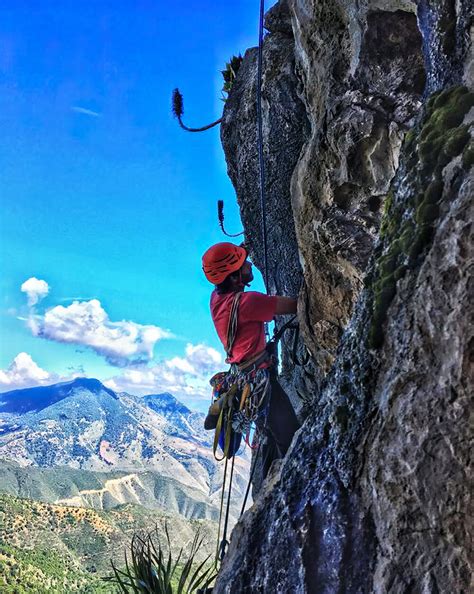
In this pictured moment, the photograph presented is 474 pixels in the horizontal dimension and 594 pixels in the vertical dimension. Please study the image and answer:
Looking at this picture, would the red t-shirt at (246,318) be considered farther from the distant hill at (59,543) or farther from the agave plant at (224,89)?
the distant hill at (59,543)

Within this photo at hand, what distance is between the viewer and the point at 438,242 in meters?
2.71

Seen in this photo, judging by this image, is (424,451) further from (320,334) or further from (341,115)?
(341,115)

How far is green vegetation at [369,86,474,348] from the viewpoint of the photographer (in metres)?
2.90

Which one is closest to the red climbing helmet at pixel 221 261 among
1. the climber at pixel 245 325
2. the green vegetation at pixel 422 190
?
the climber at pixel 245 325

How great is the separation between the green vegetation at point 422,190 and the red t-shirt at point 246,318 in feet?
7.70

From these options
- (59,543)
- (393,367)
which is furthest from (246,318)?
(59,543)

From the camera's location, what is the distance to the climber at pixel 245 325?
5.75 meters

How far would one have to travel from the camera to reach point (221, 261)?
5906 millimetres

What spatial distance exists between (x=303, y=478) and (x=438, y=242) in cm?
182

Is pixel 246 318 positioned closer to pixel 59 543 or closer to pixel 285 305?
pixel 285 305

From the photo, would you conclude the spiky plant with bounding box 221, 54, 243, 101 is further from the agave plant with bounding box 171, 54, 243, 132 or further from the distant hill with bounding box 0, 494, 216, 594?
the distant hill with bounding box 0, 494, 216, 594

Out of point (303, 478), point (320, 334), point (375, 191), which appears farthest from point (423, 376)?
point (320, 334)

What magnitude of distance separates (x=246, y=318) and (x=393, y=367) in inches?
115

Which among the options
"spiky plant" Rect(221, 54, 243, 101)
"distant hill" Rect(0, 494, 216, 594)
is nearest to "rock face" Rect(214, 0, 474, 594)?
"spiky plant" Rect(221, 54, 243, 101)
